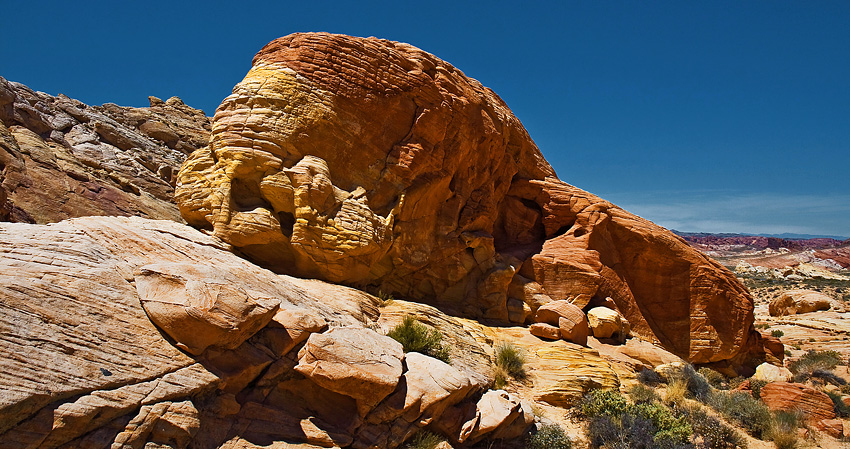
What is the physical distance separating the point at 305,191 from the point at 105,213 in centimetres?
827

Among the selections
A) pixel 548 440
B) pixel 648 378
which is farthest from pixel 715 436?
pixel 548 440

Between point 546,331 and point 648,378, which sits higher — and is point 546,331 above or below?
above

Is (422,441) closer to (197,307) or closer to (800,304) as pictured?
(197,307)

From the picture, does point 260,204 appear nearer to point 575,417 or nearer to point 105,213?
point 105,213

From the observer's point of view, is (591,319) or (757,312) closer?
(591,319)

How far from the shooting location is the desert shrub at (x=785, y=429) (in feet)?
33.2

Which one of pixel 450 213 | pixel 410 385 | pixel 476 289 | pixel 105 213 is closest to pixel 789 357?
pixel 476 289

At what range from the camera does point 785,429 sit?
10.4 meters

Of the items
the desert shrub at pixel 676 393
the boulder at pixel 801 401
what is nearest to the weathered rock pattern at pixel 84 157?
the desert shrub at pixel 676 393

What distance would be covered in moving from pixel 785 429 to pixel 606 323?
5.01m

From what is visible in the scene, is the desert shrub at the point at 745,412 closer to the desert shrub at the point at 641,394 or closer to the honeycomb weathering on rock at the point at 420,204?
the desert shrub at the point at 641,394

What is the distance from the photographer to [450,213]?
14.8 metres

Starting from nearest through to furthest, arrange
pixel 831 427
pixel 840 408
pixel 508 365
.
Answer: pixel 508 365
pixel 831 427
pixel 840 408

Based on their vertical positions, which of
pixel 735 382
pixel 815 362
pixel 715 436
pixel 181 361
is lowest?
pixel 715 436
